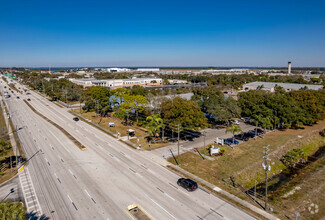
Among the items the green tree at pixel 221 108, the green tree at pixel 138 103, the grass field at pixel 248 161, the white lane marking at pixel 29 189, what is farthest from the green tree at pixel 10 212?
the green tree at pixel 221 108

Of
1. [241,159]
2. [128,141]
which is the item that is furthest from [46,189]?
[241,159]

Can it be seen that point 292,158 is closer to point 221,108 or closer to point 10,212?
point 221,108

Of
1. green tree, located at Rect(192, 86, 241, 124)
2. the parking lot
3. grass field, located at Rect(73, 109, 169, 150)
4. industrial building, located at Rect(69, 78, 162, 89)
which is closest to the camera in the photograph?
the parking lot

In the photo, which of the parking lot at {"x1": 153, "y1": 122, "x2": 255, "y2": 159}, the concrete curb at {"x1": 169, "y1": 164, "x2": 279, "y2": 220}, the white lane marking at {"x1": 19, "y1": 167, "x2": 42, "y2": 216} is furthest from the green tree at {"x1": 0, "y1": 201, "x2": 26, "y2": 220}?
the parking lot at {"x1": 153, "y1": 122, "x2": 255, "y2": 159}

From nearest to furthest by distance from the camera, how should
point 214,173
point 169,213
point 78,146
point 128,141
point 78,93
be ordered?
point 169,213
point 214,173
point 78,146
point 128,141
point 78,93

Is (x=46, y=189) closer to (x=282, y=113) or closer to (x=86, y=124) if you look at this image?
(x=86, y=124)

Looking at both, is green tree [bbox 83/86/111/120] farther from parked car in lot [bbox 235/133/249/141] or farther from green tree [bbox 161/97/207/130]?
parked car in lot [bbox 235/133/249/141]

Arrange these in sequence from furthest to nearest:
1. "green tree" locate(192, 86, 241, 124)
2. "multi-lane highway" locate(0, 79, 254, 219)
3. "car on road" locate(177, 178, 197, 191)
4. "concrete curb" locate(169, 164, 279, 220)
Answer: "green tree" locate(192, 86, 241, 124), "car on road" locate(177, 178, 197, 191), "multi-lane highway" locate(0, 79, 254, 219), "concrete curb" locate(169, 164, 279, 220)
